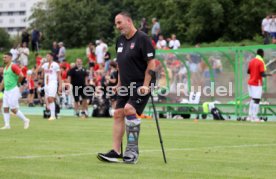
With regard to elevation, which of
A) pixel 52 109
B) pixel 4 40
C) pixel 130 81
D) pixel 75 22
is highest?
pixel 75 22

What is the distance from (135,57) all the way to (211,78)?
1619 centimetres

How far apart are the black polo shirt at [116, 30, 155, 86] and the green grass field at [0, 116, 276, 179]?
4.38 ft

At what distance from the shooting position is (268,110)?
1057 inches

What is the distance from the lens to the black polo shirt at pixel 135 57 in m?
12.2

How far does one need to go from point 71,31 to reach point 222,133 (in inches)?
2644

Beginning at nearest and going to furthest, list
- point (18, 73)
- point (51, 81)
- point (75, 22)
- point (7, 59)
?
point (18, 73) < point (7, 59) < point (51, 81) < point (75, 22)

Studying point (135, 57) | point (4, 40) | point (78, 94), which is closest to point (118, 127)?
point (135, 57)

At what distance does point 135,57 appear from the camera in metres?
12.2

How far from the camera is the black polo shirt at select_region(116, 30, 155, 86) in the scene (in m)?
12.2

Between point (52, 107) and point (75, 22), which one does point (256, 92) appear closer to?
point (52, 107)

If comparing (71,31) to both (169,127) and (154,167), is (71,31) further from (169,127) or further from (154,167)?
(154,167)

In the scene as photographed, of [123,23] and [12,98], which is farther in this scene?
[12,98]

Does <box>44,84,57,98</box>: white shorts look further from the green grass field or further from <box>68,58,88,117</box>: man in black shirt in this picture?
the green grass field

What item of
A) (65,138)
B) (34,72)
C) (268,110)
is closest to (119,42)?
(65,138)
